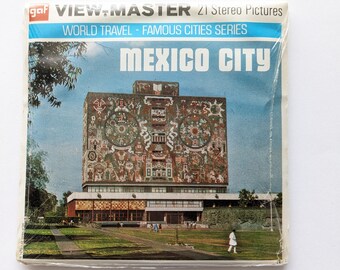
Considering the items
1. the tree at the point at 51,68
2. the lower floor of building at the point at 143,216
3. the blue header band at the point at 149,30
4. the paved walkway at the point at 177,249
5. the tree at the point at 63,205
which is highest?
the blue header band at the point at 149,30

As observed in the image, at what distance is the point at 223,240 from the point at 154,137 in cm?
21

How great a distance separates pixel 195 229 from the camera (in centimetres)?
78

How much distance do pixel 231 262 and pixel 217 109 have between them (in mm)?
259

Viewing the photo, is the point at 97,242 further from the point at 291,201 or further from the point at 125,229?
the point at 291,201

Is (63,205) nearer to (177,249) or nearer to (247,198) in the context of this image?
(177,249)

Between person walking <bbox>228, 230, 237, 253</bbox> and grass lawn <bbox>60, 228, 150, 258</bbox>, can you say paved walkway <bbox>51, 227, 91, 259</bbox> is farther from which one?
person walking <bbox>228, 230, 237, 253</bbox>

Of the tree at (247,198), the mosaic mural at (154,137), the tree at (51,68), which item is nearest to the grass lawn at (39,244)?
the mosaic mural at (154,137)

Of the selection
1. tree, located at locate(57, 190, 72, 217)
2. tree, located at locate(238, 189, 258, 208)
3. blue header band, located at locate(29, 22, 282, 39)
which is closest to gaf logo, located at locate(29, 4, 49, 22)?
blue header band, located at locate(29, 22, 282, 39)

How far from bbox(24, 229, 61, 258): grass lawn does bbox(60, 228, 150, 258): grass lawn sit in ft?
0.09

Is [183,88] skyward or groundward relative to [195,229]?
skyward

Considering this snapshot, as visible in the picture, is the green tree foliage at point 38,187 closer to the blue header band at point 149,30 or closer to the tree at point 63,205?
the tree at point 63,205

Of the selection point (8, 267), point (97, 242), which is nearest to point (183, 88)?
point (97, 242)

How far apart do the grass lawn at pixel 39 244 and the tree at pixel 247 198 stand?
0.32 meters

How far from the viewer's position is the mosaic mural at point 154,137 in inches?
31.0
